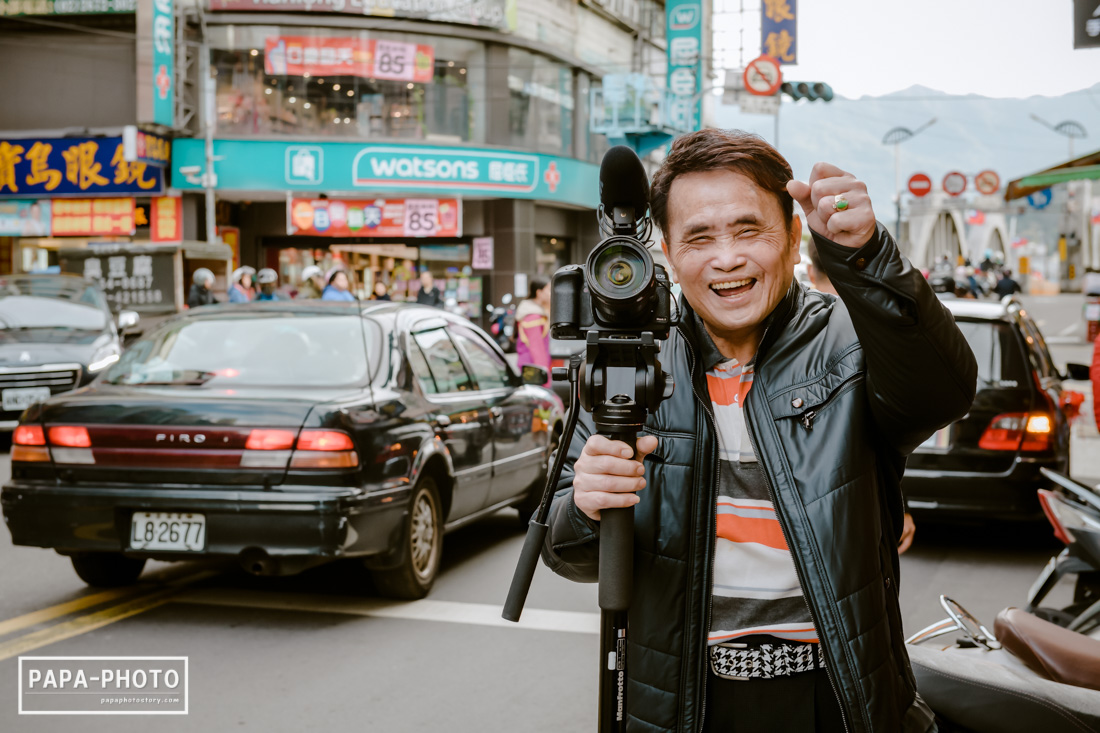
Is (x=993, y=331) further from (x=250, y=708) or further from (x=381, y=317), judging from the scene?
(x=250, y=708)

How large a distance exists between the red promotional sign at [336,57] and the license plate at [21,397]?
50.5 ft

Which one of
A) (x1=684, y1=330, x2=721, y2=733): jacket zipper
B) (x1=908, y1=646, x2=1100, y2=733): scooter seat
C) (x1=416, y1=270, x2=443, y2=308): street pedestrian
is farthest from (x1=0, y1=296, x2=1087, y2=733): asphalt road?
(x1=416, y1=270, x2=443, y2=308): street pedestrian

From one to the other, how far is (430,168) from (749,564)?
23662mm

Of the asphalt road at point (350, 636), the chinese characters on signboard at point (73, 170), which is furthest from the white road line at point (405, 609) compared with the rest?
the chinese characters on signboard at point (73, 170)

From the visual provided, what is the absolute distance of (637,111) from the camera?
2681 centimetres

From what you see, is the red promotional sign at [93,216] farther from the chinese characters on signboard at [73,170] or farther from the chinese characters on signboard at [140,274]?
the chinese characters on signboard at [140,274]

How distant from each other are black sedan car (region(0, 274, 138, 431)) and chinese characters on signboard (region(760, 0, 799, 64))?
21.0 meters

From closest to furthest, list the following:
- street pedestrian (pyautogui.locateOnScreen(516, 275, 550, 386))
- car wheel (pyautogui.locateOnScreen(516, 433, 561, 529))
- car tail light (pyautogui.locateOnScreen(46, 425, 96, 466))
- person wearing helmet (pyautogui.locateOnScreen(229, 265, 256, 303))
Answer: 1. car tail light (pyautogui.locateOnScreen(46, 425, 96, 466))
2. car wheel (pyautogui.locateOnScreen(516, 433, 561, 529))
3. street pedestrian (pyautogui.locateOnScreen(516, 275, 550, 386))
4. person wearing helmet (pyautogui.locateOnScreen(229, 265, 256, 303))

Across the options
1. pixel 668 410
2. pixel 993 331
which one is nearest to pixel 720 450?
pixel 668 410

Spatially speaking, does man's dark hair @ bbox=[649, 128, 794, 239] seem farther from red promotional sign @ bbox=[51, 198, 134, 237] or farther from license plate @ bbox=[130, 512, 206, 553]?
red promotional sign @ bbox=[51, 198, 134, 237]

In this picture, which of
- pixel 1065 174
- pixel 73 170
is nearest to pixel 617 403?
pixel 1065 174

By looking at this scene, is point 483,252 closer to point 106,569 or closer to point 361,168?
point 361,168

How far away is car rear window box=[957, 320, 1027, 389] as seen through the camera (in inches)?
Result: 245

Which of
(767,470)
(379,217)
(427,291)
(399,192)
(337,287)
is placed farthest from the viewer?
(379,217)
